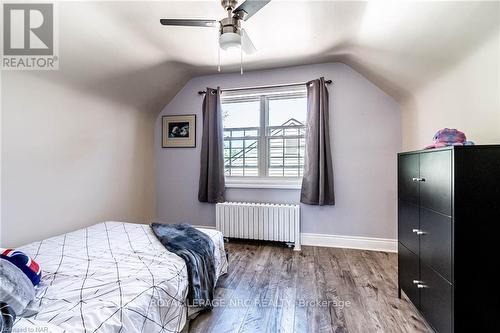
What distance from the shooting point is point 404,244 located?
1.75 metres

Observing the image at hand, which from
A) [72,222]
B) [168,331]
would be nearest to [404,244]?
[168,331]

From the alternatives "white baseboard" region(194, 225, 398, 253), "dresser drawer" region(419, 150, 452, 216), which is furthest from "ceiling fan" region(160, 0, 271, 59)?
"white baseboard" region(194, 225, 398, 253)

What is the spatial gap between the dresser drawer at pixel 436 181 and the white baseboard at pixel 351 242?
1.65 metres

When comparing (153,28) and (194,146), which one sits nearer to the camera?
(153,28)

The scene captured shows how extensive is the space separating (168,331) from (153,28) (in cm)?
248

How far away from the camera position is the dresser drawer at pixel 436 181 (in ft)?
3.93

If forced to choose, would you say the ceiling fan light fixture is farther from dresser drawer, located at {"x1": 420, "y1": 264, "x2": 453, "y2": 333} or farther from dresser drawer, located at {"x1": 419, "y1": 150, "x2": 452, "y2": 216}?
dresser drawer, located at {"x1": 420, "y1": 264, "x2": 453, "y2": 333}

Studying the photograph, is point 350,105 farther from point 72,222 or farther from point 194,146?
point 72,222

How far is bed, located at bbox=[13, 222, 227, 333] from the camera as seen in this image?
0.98 m

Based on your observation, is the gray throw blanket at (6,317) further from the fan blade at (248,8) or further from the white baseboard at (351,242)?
the white baseboard at (351,242)

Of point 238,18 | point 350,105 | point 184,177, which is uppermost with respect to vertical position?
point 238,18

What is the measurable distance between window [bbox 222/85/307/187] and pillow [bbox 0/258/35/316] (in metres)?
2.49

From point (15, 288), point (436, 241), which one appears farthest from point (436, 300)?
point (15, 288)

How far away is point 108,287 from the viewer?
119cm
